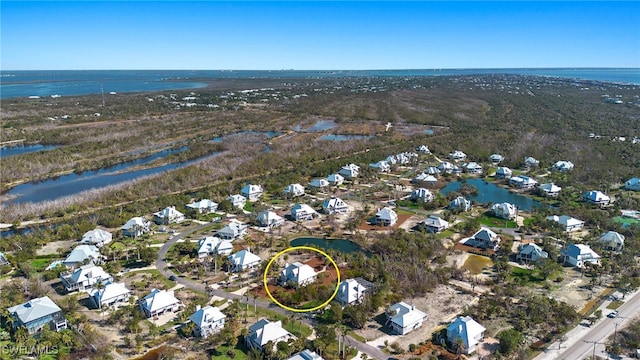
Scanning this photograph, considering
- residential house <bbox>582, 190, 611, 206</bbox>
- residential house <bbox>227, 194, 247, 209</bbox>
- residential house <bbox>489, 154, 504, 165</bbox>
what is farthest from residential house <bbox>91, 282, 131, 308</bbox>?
residential house <bbox>489, 154, 504, 165</bbox>

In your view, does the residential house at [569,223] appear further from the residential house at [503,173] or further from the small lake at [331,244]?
the small lake at [331,244]

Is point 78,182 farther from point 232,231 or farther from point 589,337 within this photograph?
point 589,337

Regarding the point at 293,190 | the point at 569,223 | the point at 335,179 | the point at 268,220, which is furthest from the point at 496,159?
the point at 268,220

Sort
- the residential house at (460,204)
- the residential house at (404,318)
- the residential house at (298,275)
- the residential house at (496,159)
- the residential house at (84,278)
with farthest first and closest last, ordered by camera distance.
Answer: the residential house at (496,159) → the residential house at (460,204) → the residential house at (298,275) → the residential house at (84,278) → the residential house at (404,318)

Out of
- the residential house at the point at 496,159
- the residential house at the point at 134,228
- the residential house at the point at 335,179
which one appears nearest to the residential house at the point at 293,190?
the residential house at the point at 335,179

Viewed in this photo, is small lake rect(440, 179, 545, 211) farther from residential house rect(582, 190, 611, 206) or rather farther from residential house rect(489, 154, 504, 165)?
residential house rect(489, 154, 504, 165)

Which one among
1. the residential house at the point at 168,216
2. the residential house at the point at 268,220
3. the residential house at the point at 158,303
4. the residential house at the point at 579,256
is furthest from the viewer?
the residential house at the point at 168,216

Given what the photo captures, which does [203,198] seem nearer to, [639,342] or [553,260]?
[553,260]
